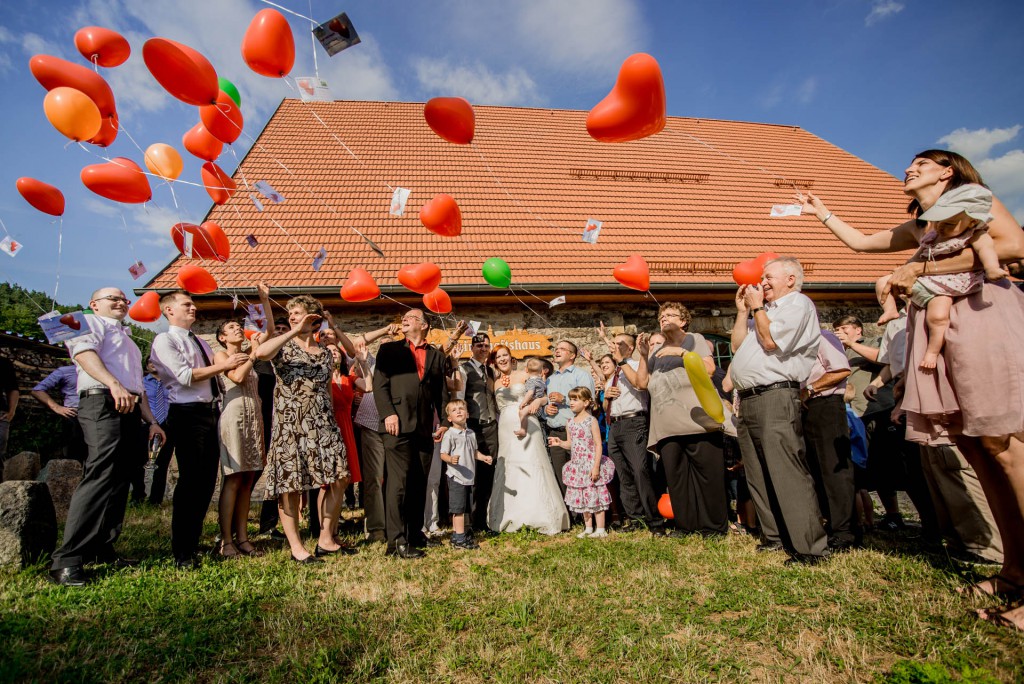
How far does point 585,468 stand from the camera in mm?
5270

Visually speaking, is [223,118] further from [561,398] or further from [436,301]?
[561,398]

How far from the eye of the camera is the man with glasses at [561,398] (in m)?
5.72

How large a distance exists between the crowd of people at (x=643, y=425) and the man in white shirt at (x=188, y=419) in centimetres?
2

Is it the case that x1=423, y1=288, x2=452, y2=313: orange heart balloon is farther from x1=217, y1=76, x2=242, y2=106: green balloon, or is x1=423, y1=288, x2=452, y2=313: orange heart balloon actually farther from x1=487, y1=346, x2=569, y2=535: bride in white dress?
x1=217, y1=76, x2=242, y2=106: green balloon

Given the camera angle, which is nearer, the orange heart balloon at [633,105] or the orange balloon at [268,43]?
the orange heart balloon at [633,105]

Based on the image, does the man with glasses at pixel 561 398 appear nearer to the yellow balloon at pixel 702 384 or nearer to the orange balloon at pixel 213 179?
the yellow balloon at pixel 702 384

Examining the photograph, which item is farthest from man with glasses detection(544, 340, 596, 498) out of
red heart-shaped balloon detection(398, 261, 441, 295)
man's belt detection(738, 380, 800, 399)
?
man's belt detection(738, 380, 800, 399)

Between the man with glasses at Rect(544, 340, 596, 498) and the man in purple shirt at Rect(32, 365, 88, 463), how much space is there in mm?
4695

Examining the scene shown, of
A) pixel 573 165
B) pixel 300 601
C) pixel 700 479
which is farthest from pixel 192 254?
pixel 573 165

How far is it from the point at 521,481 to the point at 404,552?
1617 mm

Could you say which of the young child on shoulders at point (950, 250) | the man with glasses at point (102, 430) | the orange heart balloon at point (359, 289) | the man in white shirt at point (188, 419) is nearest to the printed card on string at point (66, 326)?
the man with glasses at point (102, 430)

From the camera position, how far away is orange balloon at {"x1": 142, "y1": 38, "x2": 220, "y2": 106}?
3.71m

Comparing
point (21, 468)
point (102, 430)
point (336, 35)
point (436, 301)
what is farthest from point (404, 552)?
point (21, 468)

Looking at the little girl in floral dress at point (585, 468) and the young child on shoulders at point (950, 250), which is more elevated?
the young child on shoulders at point (950, 250)
